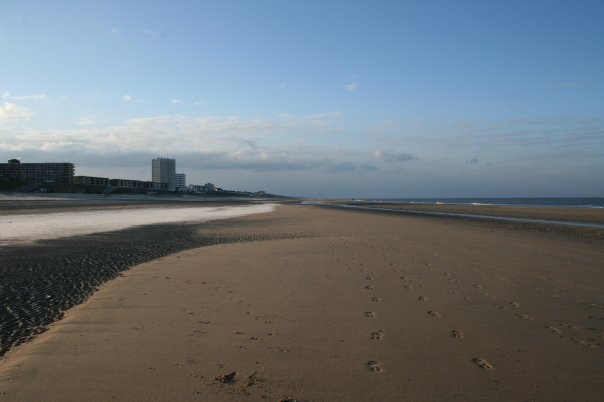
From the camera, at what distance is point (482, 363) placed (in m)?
4.33

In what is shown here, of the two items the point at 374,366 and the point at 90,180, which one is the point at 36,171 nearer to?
the point at 90,180

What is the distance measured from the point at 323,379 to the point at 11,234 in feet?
56.5

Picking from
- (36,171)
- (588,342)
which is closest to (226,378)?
(588,342)

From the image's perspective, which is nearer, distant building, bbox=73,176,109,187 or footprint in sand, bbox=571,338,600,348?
footprint in sand, bbox=571,338,600,348

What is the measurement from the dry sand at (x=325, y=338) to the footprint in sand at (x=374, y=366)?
2cm

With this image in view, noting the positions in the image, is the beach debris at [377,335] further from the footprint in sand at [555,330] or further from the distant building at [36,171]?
the distant building at [36,171]

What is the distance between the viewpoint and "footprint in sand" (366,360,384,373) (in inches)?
164

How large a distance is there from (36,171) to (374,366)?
173127mm

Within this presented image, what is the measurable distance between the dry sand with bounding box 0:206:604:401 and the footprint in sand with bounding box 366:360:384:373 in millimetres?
20

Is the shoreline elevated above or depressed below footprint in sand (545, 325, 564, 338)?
above

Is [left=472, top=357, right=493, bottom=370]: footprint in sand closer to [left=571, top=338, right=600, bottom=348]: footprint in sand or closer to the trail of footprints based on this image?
the trail of footprints

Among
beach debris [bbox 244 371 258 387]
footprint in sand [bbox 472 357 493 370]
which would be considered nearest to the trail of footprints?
footprint in sand [bbox 472 357 493 370]

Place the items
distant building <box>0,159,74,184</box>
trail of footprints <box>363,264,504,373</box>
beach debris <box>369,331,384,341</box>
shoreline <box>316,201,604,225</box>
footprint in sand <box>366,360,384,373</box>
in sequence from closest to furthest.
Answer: footprint in sand <box>366,360,384,373</box> → trail of footprints <box>363,264,504,373</box> → beach debris <box>369,331,384,341</box> → shoreline <box>316,201,604,225</box> → distant building <box>0,159,74,184</box>

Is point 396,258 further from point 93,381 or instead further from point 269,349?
point 93,381
